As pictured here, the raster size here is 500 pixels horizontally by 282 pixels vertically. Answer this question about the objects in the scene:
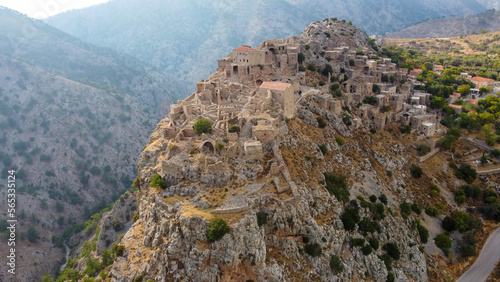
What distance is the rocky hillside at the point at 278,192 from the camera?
36656mm

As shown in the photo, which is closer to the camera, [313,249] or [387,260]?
[313,249]

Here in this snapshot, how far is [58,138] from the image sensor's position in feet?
394

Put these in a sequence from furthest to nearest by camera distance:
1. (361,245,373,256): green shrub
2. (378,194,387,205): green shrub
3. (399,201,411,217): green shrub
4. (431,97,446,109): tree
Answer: (431,97,446,109): tree < (399,201,411,217): green shrub < (378,194,387,205): green shrub < (361,245,373,256): green shrub

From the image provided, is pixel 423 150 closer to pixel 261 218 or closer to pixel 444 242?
pixel 444 242

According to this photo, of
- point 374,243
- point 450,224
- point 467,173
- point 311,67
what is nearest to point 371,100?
point 311,67

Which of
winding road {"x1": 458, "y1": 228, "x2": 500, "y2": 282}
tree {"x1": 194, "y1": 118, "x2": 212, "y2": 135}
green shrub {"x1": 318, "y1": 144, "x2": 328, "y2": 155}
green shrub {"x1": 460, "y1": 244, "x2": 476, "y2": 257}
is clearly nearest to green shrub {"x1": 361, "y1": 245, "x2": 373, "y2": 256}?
green shrub {"x1": 318, "y1": 144, "x2": 328, "y2": 155}

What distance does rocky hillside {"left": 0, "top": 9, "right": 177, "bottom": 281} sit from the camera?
9175cm

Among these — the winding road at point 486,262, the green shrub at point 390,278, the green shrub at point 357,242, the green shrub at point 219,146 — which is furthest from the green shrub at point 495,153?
the green shrub at point 219,146

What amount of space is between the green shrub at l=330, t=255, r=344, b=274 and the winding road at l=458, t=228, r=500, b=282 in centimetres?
2207

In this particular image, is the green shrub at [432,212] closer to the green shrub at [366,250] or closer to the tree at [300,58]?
the green shrub at [366,250]

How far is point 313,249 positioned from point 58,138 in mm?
107856

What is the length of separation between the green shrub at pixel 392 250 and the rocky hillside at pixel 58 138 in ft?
225

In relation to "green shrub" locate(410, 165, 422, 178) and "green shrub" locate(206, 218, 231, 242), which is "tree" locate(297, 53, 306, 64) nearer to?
"green shrub" locate(410, 165, 422, 178)

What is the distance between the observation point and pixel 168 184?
43.1 meters
